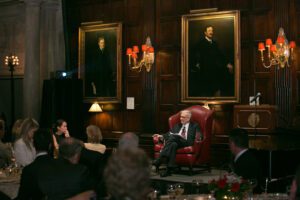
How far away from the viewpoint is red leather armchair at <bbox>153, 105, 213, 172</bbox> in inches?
384

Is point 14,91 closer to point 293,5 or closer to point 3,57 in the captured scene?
point 3,57

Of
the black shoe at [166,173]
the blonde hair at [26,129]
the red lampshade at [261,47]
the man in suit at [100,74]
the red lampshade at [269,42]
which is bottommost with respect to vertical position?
the black shoe at [166,173]

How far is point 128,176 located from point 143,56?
9.42 metres

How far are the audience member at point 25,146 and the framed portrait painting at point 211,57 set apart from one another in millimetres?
5419

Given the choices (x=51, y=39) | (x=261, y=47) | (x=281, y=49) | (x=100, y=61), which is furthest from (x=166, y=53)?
(x=51, y=39)

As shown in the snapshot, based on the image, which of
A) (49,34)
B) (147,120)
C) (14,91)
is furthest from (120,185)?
(14,91)

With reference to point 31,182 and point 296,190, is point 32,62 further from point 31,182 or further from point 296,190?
point 296,190

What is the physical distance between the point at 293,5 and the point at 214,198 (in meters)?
7.14

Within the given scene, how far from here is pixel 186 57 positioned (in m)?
11.3

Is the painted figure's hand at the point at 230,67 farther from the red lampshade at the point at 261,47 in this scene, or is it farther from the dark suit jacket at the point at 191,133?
the dark suit jacket at the point at 191,133

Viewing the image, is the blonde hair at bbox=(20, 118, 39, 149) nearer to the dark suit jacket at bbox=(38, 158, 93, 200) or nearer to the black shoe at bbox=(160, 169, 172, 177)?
the dark suit jacket at bbox=(38, 158, 93, 200)

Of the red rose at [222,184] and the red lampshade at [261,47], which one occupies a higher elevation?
the red lampshade at [261,47]

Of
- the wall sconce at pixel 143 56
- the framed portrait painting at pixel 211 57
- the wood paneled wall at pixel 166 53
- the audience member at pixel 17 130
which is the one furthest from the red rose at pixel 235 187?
the wall sconce at pixel 143 56

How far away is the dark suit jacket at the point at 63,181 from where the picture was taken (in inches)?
145
